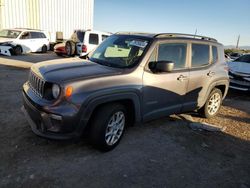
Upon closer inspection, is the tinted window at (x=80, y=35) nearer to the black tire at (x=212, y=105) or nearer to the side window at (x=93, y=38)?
the side window at (x=93, y=38)

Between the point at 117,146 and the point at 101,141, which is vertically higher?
the point at 101,141

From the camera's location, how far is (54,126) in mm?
3236

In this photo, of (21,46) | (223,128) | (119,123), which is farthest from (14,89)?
(21,46)

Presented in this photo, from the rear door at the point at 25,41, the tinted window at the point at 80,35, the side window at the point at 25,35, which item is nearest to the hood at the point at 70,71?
the tinted window at the point at 80,35

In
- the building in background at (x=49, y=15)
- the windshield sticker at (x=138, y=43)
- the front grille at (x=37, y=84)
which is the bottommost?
the front grille at (x=37, y=84)

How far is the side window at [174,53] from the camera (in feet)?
13.9

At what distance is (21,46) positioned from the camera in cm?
1514

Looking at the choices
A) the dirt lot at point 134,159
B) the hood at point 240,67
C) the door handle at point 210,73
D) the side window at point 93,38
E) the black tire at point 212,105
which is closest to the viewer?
the dirt lot at point 134,159

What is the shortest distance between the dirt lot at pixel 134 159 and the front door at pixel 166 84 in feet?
→ 1.81

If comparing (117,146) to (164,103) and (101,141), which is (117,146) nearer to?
(101,141)

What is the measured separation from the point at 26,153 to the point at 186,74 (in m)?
3.12

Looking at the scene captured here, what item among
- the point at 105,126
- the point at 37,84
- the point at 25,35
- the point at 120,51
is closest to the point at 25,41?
the point at 25,35

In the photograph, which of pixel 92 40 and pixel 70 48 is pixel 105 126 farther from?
pixel 70 48

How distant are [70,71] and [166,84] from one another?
67.1 inches
